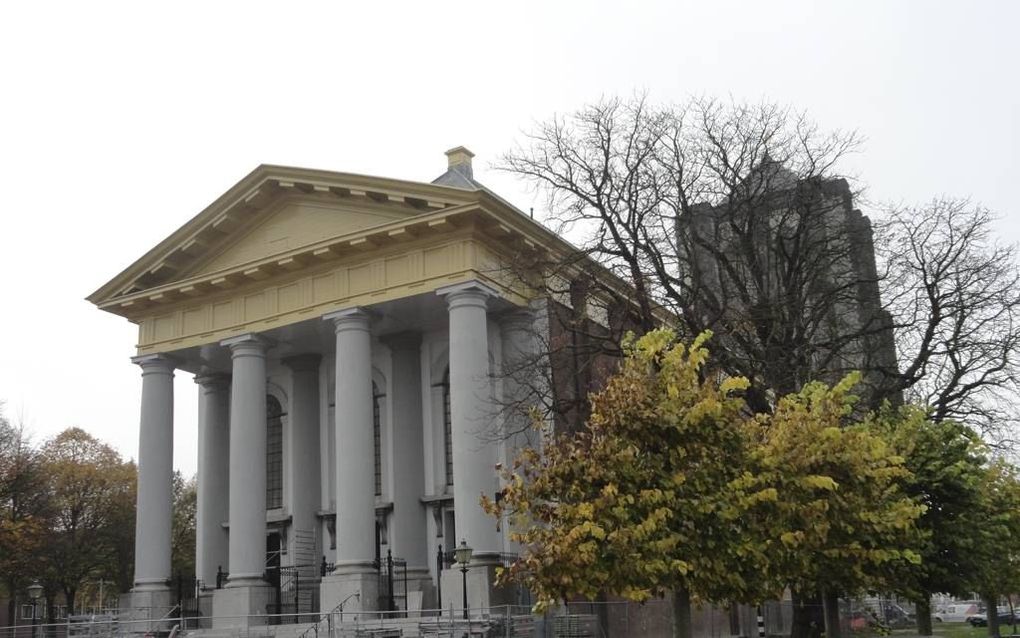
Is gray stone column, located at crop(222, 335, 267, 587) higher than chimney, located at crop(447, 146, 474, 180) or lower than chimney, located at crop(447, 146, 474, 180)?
lower

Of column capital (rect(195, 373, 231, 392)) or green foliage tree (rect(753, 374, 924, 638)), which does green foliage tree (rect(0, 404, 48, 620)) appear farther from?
green foliage tree (rect(753, 374, 924, 638))

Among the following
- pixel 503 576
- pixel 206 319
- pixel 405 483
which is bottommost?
pixel 503 576

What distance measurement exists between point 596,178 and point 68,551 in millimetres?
42032

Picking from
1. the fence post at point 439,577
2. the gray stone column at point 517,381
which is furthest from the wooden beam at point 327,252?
the fence post at point 439,577

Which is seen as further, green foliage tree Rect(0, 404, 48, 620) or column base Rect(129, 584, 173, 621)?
green foliage tree Rect(0, 404, 48, 620)

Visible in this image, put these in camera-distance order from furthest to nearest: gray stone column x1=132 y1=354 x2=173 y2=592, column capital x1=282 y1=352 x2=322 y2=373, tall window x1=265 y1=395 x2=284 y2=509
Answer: tall window x1=265 y1=395 x2=284 y2=509 → column capital x1=282 y1=352 x2=322 y2=373 → gray stone column x1=132 y1=354 x2=173 y2=592

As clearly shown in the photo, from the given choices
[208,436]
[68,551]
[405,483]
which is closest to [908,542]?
[405,483]

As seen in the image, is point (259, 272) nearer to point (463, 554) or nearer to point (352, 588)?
point (352, 588)

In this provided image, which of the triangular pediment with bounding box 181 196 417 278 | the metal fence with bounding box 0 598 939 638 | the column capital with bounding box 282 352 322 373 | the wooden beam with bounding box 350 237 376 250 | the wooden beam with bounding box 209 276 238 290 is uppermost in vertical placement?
the triangular pediment with bounding box 181 196 417 278

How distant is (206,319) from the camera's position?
3453cm

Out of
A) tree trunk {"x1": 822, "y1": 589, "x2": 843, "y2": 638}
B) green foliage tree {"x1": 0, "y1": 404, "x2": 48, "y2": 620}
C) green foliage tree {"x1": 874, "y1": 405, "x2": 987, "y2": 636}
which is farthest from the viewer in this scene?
green foliage tree {"x1": 0, "y1": 404, "x2": 48, "y2": 620}

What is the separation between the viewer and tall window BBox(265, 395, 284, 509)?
37562 mm

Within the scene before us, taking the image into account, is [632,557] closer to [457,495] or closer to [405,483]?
[457,495]

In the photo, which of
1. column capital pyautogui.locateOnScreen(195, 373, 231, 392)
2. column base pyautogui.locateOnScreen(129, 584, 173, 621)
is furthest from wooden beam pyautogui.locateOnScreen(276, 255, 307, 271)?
column base pyautogui.locateOnScreen(129, 584, 173, 621)
